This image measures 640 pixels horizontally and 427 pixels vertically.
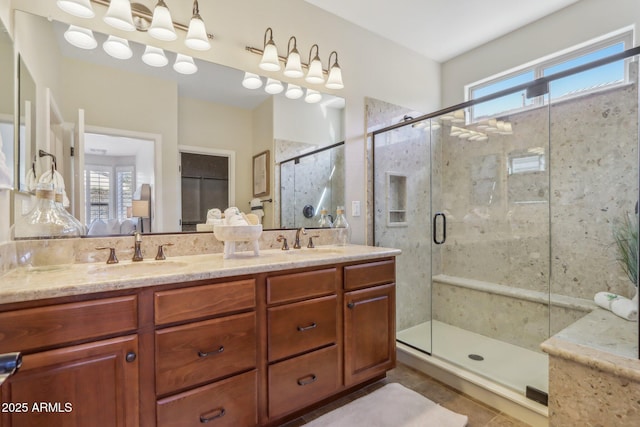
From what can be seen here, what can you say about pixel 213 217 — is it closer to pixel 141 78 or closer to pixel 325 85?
pixel 141 78

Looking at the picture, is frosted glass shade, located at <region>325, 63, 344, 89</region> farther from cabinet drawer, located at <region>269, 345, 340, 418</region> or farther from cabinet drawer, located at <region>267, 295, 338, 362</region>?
cabinet drawer, located at <region>269, 345, 340, 418</region>

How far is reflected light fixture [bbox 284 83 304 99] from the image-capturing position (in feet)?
7.20

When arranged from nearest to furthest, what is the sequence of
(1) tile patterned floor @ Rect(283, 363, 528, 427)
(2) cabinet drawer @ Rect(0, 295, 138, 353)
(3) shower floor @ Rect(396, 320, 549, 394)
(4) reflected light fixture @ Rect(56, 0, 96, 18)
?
(2) cabinet drawer @ Rect(0, 295, 138, 353), (4) reflected light fixture @ Rect(56, 0, 96, 18), (1) tile patterned floor @ Rect(283, 363, 528, 427), (3) shower floor @ Rect(396, 320, 549, 394)

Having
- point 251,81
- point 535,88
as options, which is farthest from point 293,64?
point 535,88

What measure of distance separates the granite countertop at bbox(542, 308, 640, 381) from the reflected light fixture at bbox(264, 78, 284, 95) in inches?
83.4

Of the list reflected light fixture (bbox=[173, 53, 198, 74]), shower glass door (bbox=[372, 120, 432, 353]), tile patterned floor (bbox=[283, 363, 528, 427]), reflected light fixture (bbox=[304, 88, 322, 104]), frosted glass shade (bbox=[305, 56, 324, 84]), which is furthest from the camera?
shower glass door (bbox=[372, 120, 432, 353])

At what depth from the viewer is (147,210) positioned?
167 cm

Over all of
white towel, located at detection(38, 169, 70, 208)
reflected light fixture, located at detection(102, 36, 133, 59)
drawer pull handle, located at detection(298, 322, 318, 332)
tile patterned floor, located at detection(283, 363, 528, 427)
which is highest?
reflected light fixture, located at detection(102, 36, 133, 59)

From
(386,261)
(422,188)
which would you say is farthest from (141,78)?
(422,188)

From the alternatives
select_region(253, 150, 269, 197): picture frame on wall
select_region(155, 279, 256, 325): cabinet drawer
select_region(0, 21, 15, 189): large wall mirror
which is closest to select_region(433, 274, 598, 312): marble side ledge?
select_region(253, 150, 269, 197): picture frame on wall

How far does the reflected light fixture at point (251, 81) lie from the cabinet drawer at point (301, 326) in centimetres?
145

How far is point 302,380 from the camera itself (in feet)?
5.00

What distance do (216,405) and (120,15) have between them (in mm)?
1885

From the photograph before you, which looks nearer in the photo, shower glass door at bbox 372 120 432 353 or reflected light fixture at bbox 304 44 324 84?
reflected light fixture at bbox 304 44 324 84
